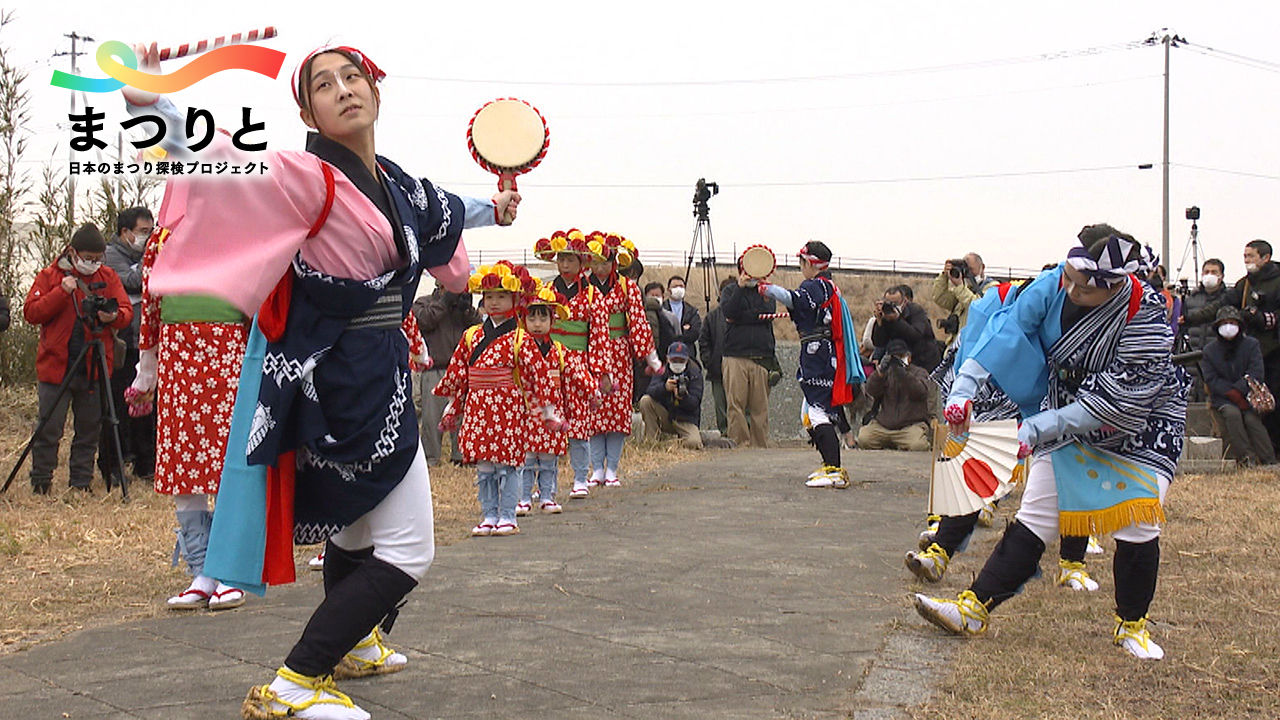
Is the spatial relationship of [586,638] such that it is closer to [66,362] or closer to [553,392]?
[553,392]

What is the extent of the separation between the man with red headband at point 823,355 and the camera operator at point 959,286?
1.70 metres

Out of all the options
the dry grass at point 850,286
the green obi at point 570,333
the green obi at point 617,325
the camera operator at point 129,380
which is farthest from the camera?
the dry grass at point 850,286

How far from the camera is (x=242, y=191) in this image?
3.46 metres

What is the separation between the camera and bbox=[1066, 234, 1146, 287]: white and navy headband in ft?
15.3

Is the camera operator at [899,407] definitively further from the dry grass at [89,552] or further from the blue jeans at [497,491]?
the blue jeans at [497,491]

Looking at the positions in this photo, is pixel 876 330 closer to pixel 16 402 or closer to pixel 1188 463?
pixel 1188 463

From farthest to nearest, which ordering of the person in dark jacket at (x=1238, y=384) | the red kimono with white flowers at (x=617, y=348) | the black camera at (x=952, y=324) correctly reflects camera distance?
the person in dark jacket at (x=1238, y=384), the black camera at (x=952, y=324), the red kimono with white flowers at (x=617, y=348)

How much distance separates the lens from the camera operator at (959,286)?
37.6 feet

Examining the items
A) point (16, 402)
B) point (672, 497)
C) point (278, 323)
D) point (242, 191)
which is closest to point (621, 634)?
point (278, 323)

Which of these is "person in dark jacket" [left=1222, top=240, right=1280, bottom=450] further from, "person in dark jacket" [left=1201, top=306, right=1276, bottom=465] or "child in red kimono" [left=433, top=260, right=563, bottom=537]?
"child in red kimono" [left=433, top=260, right=563, bottom=537]

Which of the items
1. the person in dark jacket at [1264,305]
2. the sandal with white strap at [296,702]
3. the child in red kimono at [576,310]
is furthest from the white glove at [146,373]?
the person in dark jacket at [1264,305]

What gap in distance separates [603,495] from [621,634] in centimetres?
482

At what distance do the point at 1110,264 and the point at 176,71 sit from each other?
3106mm

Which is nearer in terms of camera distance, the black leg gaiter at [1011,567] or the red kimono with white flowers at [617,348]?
the black leg gaiter at [1011,567]
